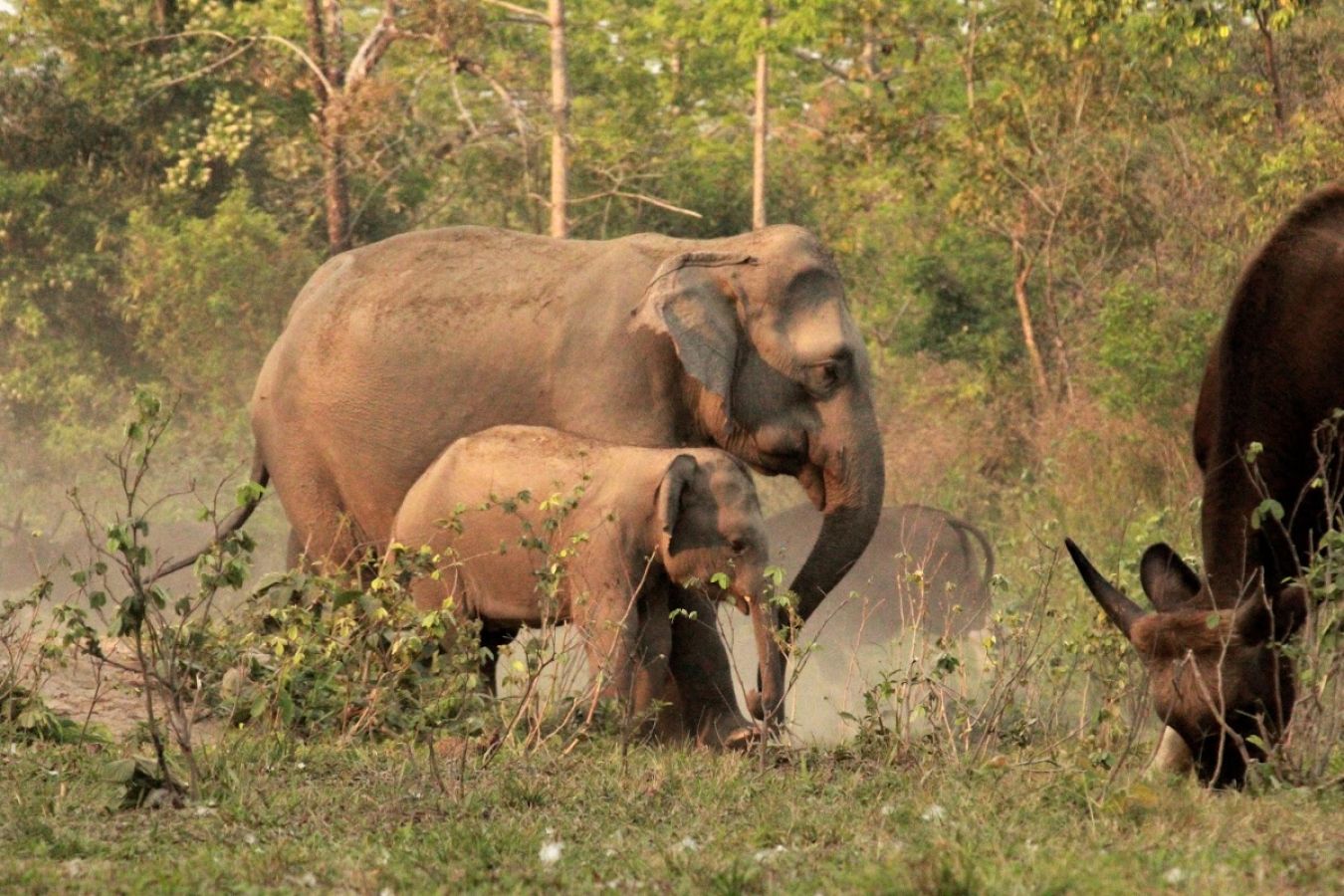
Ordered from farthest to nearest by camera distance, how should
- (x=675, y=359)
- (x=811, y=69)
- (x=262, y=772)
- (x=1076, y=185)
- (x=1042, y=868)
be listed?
1. (x=811, y=69)
2. (x=1076, y=185)
3. (x=675, y=359)
4. (x=262, y=772)
5. (x=1042, y=868)

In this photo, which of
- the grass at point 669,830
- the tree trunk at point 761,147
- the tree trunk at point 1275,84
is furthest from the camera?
the tree trunk at point 761,147

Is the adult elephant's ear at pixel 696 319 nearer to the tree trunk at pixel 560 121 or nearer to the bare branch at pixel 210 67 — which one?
the tree trunk at pixel 560 121

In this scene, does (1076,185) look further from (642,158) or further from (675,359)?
(675,359)

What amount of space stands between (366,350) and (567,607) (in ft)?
7.16

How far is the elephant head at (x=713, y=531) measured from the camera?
9406 mm

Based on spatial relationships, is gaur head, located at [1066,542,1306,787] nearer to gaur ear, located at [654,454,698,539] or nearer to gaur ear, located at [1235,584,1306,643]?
gaur ear, located at [1235,584,1306,643]

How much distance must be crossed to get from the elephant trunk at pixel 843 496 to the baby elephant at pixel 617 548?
66 cm

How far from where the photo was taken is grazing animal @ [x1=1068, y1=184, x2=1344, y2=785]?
23.0 feet

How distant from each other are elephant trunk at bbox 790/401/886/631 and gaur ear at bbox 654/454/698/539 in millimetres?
1168

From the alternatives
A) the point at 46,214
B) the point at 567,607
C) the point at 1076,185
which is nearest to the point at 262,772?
the point at 567,607

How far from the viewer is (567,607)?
9.72 meters

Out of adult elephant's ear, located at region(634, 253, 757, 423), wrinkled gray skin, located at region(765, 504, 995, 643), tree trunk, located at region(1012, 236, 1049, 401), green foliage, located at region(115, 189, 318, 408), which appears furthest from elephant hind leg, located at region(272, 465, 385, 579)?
green foliage, located at region(115, 189, 318, 408)

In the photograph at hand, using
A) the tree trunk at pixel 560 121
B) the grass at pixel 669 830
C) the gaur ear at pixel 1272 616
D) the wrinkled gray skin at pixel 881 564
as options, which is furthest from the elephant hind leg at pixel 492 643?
the tree trunk at pixel 560 121

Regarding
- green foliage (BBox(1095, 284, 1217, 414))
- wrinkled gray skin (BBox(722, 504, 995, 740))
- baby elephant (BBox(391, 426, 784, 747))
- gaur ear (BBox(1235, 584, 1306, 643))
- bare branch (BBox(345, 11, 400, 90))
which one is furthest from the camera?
bare branch (BBox(345, 11, 400, 90))
